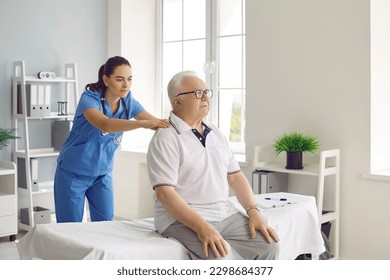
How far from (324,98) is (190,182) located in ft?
5.33

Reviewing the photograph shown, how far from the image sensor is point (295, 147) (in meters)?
3.33

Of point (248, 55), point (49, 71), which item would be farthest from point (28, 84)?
point (248, 55)

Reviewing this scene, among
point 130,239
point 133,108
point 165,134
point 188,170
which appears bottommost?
point 130,239

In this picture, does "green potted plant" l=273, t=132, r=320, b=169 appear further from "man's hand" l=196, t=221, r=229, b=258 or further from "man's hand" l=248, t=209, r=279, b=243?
"man's hand" l=196, t=221, r=229, b=258

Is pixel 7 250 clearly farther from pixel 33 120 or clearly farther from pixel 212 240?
pixel 212 240

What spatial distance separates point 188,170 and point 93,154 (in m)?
0.91

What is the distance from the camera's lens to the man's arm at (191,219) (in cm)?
191

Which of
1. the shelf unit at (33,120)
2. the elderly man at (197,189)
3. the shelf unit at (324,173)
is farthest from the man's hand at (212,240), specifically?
the shelf unit at (33,120)

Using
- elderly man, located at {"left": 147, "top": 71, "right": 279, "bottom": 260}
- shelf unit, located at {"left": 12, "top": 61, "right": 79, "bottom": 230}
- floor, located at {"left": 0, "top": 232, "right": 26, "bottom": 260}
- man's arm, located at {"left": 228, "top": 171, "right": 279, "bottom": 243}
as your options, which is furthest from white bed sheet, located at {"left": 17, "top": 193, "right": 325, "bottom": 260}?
shelf unit, located at {"left": 12, "top": 61, "right": 79, "bottom": 230}

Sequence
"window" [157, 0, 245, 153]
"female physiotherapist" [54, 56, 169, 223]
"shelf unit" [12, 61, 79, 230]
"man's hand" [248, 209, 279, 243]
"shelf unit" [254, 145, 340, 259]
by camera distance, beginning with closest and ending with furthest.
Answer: "man's hand" [248, 209, 279, 243] → "female physiotherapist" [54, 56, 169, 223] → "shelf unit" [254, 145, 340, 259] → "shelf unit" [12, 61, 79, 230] → "window" [157, 0, 245, 153]

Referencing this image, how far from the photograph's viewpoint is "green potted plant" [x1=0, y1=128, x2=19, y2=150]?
393cm

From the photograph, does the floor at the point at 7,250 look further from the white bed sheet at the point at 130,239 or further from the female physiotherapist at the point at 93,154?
the white bed sheet at the point at 130,239

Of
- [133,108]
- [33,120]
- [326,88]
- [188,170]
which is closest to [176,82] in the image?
[188,170]

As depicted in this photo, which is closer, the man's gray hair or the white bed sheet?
the white bed sheet
